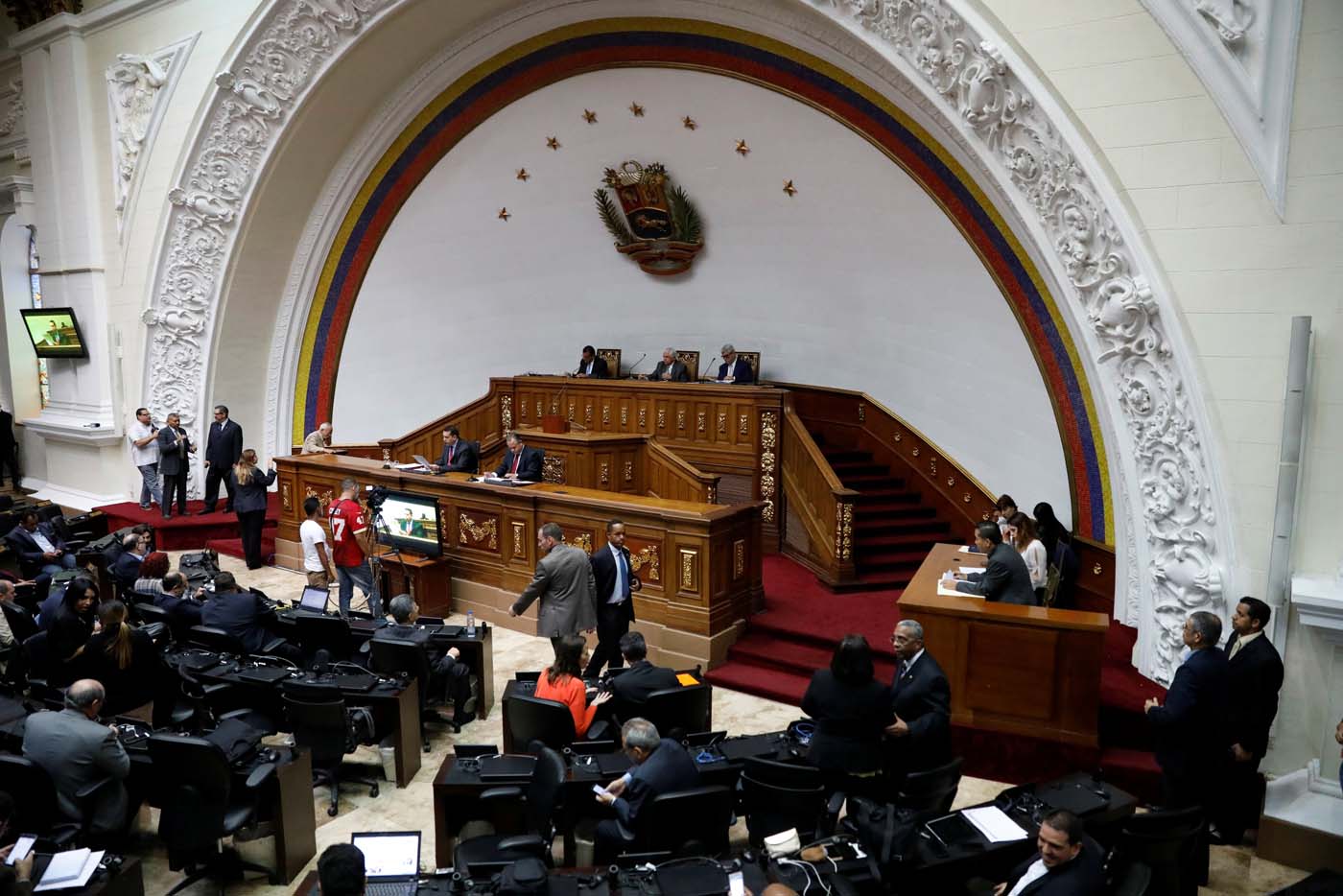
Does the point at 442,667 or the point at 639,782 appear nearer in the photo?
the point at 639,782

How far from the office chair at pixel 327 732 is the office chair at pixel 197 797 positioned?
23.7 inches

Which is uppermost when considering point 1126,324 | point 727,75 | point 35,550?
point 727,75

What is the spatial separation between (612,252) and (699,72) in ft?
9.19

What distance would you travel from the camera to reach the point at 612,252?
12.0 m

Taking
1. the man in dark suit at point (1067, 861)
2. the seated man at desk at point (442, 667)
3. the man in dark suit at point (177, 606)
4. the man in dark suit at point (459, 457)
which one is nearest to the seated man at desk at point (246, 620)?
the man in dark suit at point (177, 606)

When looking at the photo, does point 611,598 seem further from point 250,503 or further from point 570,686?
point 250,503

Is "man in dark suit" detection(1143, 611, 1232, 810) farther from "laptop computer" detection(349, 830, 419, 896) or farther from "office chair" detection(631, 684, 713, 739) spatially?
"laptop computer" detection(349, 830, 419, 896)

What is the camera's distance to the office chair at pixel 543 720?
4500 mm

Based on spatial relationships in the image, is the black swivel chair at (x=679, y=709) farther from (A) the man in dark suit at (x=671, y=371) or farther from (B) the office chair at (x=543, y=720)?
(A) the man in dark suit at (x=671, y=371)

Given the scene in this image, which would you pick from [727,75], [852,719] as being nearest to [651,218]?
[727,75]

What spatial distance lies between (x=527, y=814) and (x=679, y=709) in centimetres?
100

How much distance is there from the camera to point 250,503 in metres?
9.05

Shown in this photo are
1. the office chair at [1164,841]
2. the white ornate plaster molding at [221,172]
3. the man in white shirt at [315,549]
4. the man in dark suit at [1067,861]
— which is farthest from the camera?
the white ornate plaster molding at [221,172]

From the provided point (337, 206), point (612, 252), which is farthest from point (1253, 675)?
point (337, 206)
